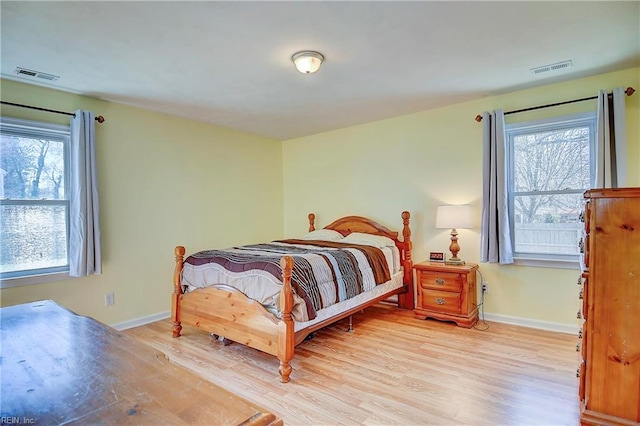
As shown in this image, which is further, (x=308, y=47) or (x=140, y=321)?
(x=140, y=321)

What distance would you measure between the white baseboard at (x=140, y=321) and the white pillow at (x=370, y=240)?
2328mm

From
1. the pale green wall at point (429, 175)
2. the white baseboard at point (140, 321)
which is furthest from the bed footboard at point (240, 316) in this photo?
the pale green wall at point (429, 175)

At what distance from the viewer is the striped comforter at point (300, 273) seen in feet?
8.61

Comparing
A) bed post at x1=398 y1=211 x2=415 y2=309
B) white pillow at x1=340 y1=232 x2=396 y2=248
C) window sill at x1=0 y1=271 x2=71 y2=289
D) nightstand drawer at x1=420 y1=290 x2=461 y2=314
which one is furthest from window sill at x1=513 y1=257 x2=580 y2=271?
window sill at x1=0 y1=271 x2=71 y2=289

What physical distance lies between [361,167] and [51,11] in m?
3.56

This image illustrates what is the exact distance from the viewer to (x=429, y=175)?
4.16 meters

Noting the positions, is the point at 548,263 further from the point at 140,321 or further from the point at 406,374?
the point at 140,321

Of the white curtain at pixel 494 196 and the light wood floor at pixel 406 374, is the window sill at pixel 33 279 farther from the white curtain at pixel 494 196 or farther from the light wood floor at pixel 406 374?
the white curtain at pixel 494 196

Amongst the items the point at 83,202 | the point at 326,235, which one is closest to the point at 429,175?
the point at 326,235

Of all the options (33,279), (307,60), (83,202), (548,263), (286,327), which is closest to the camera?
(286,327)

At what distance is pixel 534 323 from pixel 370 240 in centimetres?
191

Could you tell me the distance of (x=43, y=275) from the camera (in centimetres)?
315

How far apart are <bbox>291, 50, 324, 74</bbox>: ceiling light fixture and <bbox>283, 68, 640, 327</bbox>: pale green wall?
2.00 meters

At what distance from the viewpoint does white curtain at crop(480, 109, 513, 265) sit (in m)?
3.47
